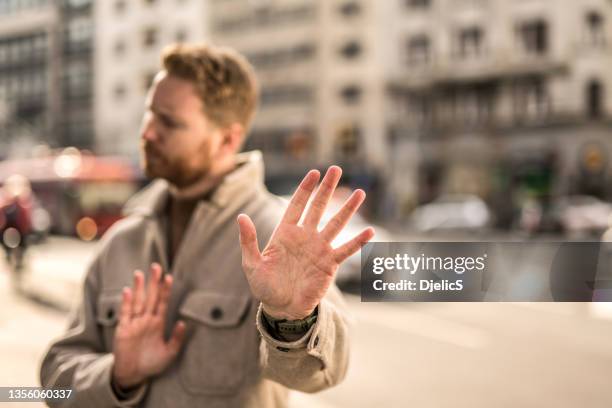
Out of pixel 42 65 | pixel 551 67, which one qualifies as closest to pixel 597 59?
pixel 551 67

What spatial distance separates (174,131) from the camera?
67.2 inches

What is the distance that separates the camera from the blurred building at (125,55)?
3.20 m

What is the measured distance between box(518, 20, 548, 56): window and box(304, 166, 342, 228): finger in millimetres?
24271

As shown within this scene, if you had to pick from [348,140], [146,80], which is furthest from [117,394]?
[348,140]

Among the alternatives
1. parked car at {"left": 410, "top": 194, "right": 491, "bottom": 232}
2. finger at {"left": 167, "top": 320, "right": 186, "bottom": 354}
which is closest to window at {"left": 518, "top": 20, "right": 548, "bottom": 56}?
parked car at {"left": 410, "top": 194, "right": 491, "bottom": 232}

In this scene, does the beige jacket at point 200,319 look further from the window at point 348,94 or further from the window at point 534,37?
the window at point 348,94

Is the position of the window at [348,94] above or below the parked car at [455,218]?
above

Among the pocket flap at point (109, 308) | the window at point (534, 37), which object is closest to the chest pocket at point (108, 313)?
the pocket flap at point (109, 308)

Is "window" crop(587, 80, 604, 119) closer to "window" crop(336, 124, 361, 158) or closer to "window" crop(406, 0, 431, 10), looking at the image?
"window" crop(406, 0, 431, 10)

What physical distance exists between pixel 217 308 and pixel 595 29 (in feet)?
74.3

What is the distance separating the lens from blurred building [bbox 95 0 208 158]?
3.20m

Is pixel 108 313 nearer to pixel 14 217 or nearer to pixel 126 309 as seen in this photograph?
pixel 126 309

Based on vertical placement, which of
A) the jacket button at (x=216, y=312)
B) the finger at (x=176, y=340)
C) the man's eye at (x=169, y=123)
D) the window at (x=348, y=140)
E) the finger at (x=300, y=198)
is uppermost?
the man's eye at (x=169, y=123)

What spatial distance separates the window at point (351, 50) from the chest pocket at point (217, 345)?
102 feet
